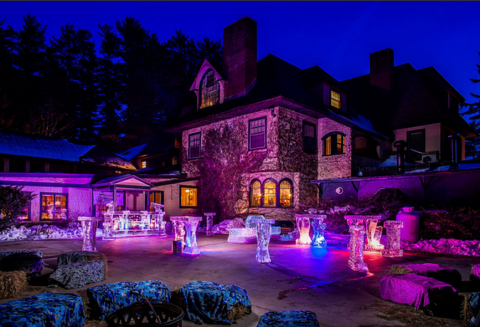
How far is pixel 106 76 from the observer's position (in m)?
45.7

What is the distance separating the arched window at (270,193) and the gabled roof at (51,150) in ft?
46.8

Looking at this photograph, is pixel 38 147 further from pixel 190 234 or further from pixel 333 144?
pixel 333 144

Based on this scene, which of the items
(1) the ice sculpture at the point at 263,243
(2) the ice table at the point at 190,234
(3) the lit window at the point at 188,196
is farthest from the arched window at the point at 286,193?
(1) the ice sculpture at the point at 263,243

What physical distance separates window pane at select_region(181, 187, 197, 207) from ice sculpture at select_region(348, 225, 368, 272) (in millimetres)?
15826

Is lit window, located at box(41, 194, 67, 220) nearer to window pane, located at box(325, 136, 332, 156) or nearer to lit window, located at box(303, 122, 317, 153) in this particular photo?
lit window, located at box(303, 122, 317, 153)

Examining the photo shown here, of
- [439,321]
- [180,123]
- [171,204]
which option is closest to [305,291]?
[439,321]

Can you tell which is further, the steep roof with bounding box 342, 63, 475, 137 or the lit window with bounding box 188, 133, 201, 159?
the lit window with bounding box 188, 133, 201, 159

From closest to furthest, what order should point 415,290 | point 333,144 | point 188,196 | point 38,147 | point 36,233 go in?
1. point 415,290
2. point 36,233
3. point 333,144
4. point 188,196
5. point 38,147

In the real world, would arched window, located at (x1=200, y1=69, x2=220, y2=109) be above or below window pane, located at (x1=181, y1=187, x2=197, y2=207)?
above

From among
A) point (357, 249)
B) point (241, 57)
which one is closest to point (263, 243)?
point (357, 249)

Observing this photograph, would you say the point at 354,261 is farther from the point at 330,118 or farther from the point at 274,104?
the point at 330,118

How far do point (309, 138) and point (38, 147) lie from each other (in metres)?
19.0

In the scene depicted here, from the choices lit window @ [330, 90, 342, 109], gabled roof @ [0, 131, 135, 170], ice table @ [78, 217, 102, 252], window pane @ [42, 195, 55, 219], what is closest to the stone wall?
lit window @ [330, 90, 342, 109]

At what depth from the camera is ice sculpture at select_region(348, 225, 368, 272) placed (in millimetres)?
7238
